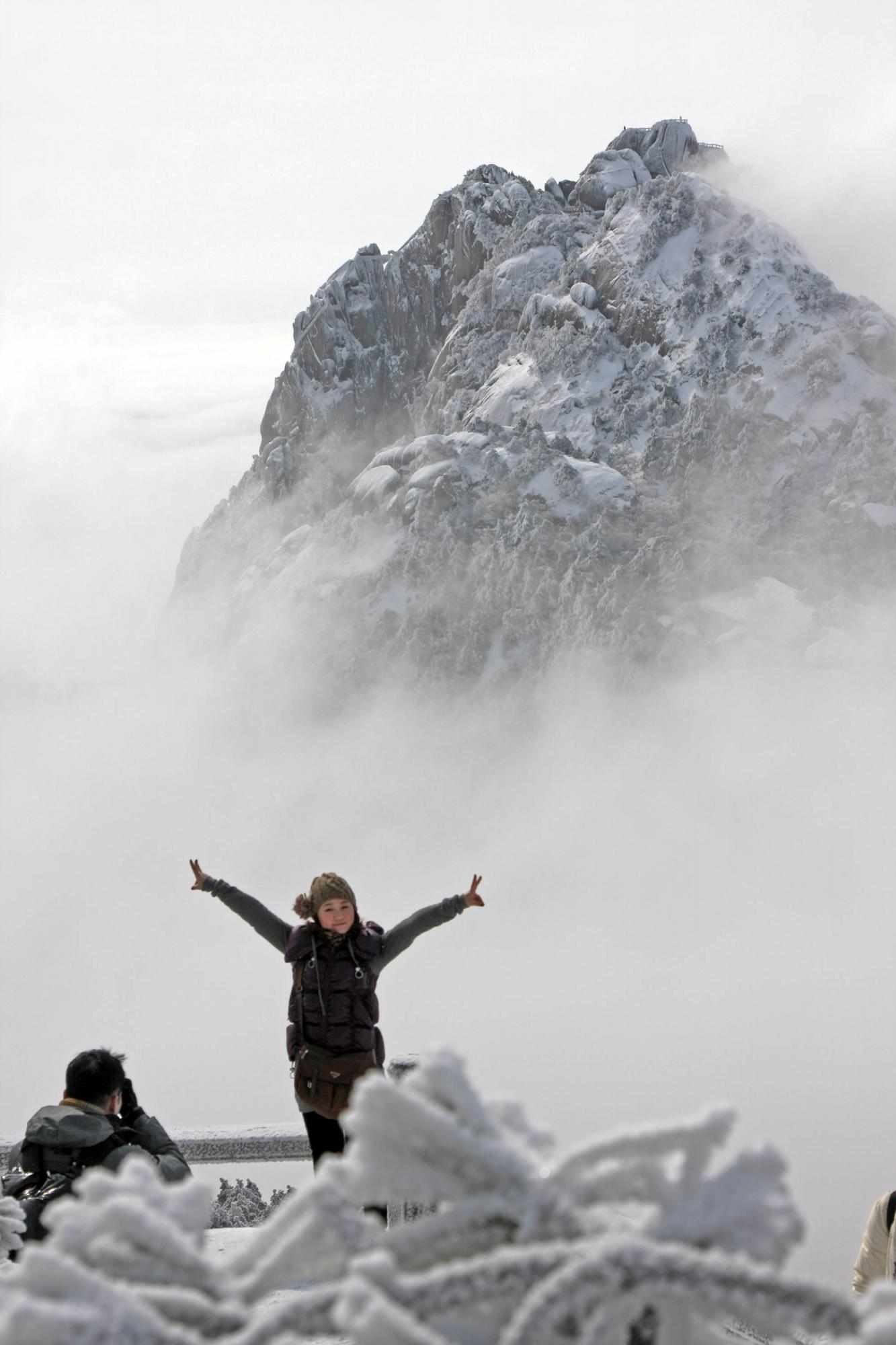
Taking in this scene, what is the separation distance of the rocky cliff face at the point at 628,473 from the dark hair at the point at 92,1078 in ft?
161

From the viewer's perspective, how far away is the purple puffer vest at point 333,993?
475 cm

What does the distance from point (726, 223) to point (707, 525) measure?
55.0ft

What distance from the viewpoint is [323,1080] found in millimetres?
4668

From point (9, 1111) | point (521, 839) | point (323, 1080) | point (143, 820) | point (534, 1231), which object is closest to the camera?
point (534, 1231)

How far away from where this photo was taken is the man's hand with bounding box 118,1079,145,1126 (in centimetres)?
374

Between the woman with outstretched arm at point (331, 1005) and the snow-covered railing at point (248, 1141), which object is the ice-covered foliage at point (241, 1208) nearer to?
the snow-covered railing at point (248, 1141)

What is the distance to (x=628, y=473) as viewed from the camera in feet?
179

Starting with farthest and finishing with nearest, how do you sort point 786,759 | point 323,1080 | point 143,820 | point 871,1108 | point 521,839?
point 143,820
point 521,839
point 786,759
point 871,1108
point 323,1080

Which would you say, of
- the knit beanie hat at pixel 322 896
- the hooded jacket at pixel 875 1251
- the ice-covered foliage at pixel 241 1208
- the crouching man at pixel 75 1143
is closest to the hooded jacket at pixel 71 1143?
the crouching man at pixel 75 1143

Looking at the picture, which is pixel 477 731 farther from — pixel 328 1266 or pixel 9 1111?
pixel 328 1266

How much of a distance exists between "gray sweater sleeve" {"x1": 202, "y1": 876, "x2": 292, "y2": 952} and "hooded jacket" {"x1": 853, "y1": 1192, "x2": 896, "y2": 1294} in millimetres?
2656

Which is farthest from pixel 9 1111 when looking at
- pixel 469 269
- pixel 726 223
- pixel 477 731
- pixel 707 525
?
pixel 726 223

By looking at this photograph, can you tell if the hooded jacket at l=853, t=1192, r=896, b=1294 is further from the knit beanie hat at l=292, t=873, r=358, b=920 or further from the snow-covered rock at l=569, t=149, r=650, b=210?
the snow-covered rock at l=569, t=149, r=650, b=210

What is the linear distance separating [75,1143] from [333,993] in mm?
1704
